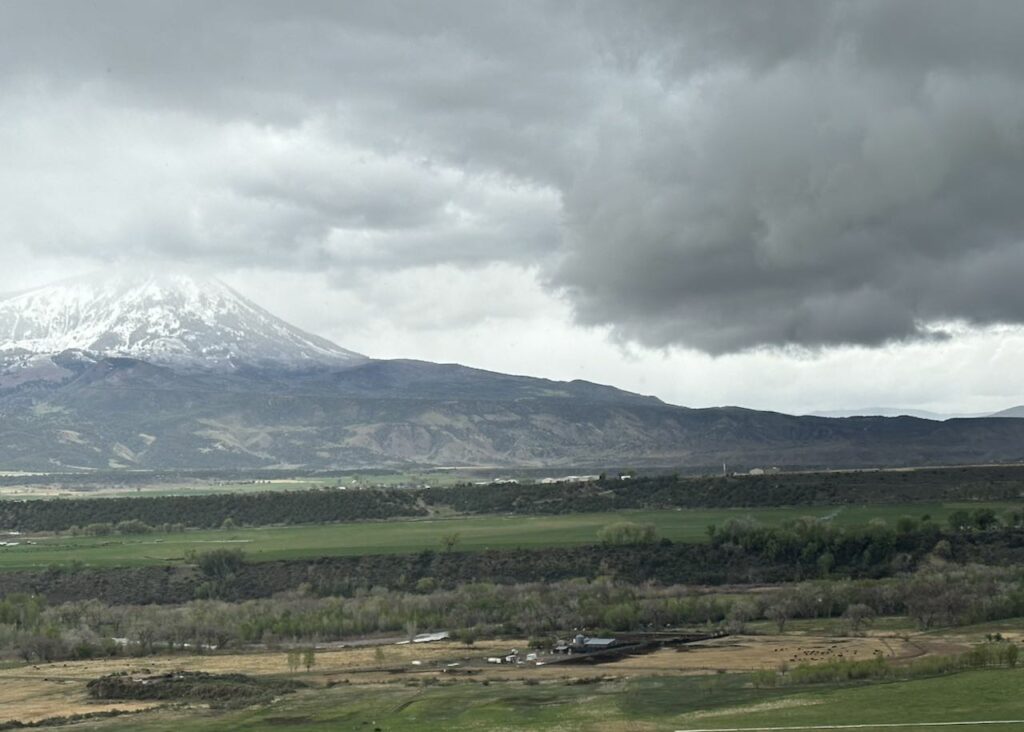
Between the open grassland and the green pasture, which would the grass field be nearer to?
the open grassland

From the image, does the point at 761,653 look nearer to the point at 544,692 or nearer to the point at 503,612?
the point at 544,692

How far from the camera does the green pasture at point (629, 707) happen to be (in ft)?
227

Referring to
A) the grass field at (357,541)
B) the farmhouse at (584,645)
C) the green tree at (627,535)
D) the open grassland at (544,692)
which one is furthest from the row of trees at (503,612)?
the grass field at (357,541)

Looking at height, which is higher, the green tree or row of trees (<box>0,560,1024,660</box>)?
the green tree

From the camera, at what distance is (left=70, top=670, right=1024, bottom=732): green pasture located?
227ft

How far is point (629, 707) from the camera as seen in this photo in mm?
78875

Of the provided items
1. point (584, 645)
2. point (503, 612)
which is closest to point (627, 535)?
point (503, 612)

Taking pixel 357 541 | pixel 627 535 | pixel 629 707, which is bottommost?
pixel 629 707

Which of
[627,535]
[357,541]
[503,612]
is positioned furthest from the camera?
[357,541]

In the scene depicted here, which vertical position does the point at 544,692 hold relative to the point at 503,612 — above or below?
below

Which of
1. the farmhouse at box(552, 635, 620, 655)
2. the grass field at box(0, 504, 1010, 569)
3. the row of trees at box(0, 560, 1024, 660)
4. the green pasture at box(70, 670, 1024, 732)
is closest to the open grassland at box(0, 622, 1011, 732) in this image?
the green pasture at box(70, 670, 1024, 732)

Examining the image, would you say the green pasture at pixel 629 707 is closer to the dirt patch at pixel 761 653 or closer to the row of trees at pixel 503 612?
the dirt patch at pixel 761 653

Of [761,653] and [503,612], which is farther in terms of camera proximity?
[503,612]

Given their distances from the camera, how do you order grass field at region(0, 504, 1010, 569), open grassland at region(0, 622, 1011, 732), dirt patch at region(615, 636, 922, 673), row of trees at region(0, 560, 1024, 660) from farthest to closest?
grass field at region(0, 504, 1010, 569) < row of trees at region(0, 560, 1024, 660) < dirt patch at region(615, 636, 922, 673) < open grassland at region(0, 622, 1011, 732)
